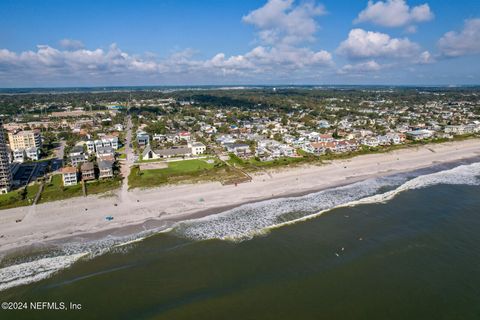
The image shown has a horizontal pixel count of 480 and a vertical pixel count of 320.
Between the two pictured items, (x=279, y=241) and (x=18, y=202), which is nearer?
(x=279, y=241)

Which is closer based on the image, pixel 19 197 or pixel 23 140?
pixel 19 197

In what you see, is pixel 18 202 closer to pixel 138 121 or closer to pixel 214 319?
pixel 214 319

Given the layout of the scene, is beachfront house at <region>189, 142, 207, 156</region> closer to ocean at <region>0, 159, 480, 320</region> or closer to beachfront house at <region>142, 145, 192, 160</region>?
beachfront house at <region>142, 145, 192, 160</region>

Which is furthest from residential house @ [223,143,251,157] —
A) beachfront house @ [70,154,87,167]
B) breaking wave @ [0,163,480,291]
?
beachfront house @ [70,154,87,167]

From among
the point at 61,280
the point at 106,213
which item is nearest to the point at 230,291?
the point at 61,280

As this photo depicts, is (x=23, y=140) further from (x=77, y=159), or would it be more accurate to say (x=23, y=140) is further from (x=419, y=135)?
(x=419, y=135)

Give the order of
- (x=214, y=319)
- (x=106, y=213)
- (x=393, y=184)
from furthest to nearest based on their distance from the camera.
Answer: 1. (x=393, y=184)
2. (x=106, y=213)
3. (x=214, y=319)

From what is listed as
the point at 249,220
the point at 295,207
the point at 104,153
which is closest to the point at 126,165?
the point at 104,153
